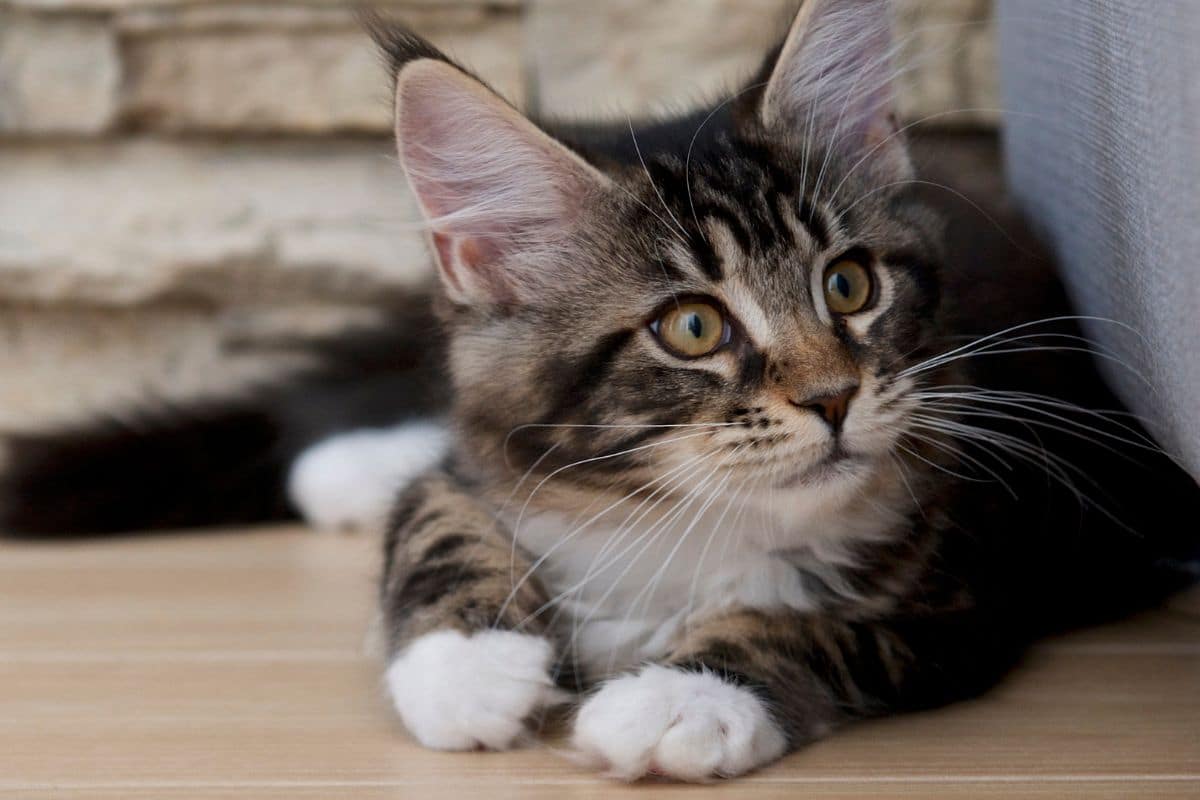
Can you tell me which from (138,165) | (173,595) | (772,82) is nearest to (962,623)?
(772,82)

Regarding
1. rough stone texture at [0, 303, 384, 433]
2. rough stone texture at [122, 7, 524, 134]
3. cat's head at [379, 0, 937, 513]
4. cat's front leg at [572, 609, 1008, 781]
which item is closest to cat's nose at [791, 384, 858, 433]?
cat's head at [379, 0, 937, 513]

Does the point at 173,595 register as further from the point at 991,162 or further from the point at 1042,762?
the point at 991,162

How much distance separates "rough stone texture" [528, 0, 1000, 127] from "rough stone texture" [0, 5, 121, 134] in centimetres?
84

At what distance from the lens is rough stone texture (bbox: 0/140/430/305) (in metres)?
2.58

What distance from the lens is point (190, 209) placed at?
260 cm

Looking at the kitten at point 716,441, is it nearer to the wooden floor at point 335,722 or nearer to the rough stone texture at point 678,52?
the wooden floor at point 335,722

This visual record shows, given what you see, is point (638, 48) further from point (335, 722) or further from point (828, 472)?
point (335, 722)

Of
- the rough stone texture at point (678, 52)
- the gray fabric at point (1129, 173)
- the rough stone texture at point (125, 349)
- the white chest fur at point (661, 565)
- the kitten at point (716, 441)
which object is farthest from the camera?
the rough stone texture at point (125, 349)

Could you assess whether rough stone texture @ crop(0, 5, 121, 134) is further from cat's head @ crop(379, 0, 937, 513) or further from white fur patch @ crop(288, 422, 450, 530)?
cat's head @ crop(379, 0, 937, 513)

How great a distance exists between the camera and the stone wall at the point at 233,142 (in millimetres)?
2439

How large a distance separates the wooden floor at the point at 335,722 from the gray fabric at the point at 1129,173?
31 cm

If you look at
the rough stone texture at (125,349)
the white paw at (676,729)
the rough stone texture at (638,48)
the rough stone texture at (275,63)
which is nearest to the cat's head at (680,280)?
the white paw at (676,729)

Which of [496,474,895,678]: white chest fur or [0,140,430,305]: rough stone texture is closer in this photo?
[496,474,895,678]: white chest fur

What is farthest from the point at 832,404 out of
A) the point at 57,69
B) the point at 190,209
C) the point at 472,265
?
the point at 57,69
